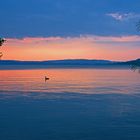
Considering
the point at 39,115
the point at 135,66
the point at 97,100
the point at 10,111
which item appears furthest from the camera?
the point at 97,100

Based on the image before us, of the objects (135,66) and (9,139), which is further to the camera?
(9,139)

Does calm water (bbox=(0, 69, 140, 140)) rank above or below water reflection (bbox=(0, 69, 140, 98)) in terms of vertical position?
below

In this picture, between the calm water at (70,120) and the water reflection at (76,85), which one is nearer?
the calm water at (70,120)

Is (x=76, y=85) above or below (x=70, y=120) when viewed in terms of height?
above

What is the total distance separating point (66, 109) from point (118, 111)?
5.84m

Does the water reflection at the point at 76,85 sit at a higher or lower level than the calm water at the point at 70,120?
higher

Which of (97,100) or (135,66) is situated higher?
(135,66)

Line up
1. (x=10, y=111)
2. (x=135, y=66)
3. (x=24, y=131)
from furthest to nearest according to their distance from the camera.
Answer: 1. (x=10, y=111)
2. (x=24, y=131)
3. (x=135, y=66)

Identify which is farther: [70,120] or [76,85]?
[76,85]

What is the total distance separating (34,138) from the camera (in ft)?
99.4

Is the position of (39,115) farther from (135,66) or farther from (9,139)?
(135,66)

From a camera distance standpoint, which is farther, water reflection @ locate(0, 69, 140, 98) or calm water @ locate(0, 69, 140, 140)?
water reflection @ locate(0, 69, 140, 98)

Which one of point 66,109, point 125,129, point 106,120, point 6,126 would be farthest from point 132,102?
point 6,126

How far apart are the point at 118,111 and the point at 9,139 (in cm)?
1675
